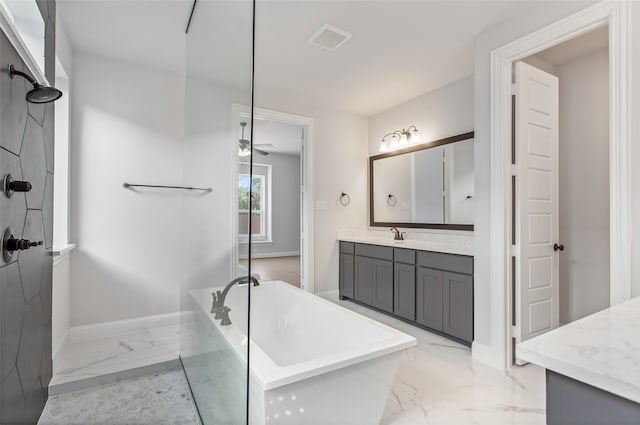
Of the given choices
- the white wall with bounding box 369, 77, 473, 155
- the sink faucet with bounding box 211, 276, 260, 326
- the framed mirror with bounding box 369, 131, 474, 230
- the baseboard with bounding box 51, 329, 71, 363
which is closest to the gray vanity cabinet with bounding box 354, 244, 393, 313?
the framed mirror with bounding box 369, 131, 474, 230

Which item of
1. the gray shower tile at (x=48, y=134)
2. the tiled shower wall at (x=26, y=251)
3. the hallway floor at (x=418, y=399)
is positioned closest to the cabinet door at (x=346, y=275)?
the hallway floor at (x=418, y=399)

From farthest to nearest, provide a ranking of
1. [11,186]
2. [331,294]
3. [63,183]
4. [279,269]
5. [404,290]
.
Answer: [279,269], [331,294], [404,290], [63,183], [11,186]

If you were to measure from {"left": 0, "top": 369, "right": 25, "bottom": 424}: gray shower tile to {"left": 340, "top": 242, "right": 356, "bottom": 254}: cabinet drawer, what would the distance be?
→ 3.01 m

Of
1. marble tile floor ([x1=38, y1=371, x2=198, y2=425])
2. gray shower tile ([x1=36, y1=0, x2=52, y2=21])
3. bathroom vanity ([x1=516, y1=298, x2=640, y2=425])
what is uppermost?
gray shower tile ([x1=36, y1=0, x2=52, y2=21])

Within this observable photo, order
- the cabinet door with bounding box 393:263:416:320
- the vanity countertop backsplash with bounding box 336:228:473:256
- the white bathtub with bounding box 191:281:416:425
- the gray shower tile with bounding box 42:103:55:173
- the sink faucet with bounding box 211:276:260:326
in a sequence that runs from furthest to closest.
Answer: the cabinet door with bounding box 393:263:416:320 < the vanity countertop backsplash with bounding box 336:228:473:256 < the gray shower tile with bounding box 42:103:55:173 < the sink faucet with bounding box 211:276:260:326 < the white bathtub with bounding box 191:281:416:425

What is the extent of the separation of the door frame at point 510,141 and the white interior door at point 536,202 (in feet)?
0.24

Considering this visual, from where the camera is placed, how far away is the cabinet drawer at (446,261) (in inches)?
103

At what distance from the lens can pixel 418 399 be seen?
1.89m

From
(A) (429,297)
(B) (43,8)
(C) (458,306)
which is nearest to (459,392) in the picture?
(C) (458,306)

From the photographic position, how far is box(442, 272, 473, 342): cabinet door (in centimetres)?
258

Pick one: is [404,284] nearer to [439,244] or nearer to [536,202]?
[439,244]

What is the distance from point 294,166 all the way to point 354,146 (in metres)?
3.41

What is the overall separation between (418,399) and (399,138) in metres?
2.79

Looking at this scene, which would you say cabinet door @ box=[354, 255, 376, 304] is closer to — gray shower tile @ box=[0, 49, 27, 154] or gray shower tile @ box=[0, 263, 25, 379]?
gray shower tile @ box=[0, 263, 25, 379]
